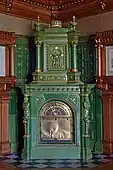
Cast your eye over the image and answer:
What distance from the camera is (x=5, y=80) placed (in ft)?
14.6

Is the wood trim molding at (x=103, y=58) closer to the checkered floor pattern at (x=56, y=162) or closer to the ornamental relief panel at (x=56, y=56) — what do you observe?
the ornamental relief panel at (x=56, y=56)

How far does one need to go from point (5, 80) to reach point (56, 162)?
4.66ft

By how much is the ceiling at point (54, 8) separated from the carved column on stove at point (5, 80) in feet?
1.46

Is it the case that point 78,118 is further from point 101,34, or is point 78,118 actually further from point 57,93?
point 101,34

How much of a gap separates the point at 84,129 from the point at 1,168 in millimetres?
1239

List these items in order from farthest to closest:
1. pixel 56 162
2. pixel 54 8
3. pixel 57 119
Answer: pixel 54 8
pixel 57 119
pixel 56 162

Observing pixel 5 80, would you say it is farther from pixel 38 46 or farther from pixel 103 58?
pixel 103 58

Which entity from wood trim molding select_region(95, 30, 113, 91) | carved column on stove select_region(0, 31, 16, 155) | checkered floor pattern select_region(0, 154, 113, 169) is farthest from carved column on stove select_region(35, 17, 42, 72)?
checkered floor pattern select_region(0, 154, 113, 169)

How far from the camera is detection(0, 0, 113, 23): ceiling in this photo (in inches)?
179

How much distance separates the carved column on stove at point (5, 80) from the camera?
14.7 feet

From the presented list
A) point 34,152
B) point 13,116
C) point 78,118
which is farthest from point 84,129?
point 13,116

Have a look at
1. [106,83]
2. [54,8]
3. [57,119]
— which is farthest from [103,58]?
[54,8]

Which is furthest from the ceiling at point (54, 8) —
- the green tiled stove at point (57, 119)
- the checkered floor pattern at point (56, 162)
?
the checkered floor pattern at point (56, 162)

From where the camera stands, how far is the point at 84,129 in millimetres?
4148
